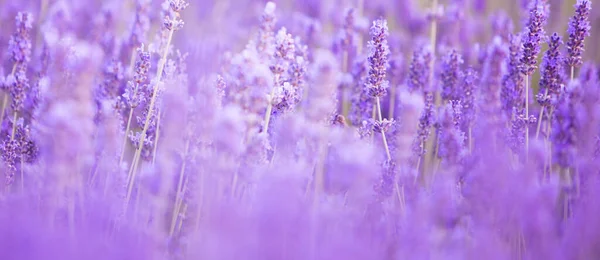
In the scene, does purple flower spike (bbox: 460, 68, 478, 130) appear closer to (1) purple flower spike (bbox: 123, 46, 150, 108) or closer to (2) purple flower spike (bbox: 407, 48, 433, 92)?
(2) purple flower spike (bbox: 407, 48, 433, 92)

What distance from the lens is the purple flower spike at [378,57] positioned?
4.87ft

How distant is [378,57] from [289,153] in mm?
361

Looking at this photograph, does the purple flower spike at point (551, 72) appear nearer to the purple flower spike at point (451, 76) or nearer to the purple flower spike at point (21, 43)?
the purple flower spike at point (451, 76)

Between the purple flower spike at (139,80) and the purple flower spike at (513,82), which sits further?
the purple flower spike at (513,82)

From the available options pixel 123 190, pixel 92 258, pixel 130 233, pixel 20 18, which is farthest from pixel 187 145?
pixel 20 18

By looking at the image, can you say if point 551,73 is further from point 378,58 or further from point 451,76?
point 378,58

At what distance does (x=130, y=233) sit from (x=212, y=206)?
17 centimetres

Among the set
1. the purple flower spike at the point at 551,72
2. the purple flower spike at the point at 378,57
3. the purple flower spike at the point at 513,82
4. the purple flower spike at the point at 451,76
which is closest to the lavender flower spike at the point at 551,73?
the purple flower spike at the point at 551,72

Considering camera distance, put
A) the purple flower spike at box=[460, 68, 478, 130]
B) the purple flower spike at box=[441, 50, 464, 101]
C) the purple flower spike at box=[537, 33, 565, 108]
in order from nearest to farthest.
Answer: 1. the purple flower spike at box=[537, 33, 565, 108]
2. the purple flower spike at box=[460, 68, 478, 130]
3. the purple flower spike at box=[441, 50, 464, 101]

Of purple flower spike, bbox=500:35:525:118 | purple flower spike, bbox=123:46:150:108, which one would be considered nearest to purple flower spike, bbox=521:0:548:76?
purple flower spike, bbox=500:35:525:118

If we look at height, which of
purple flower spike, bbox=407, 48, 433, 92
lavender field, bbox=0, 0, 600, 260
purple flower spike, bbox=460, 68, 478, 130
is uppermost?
purple flower spike, bbox=407, 48, 433, 92

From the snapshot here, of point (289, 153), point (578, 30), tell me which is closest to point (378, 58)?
point (289, 153)

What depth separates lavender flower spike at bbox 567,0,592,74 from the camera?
5.02ft

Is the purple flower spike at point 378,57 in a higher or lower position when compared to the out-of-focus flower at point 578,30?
lower
